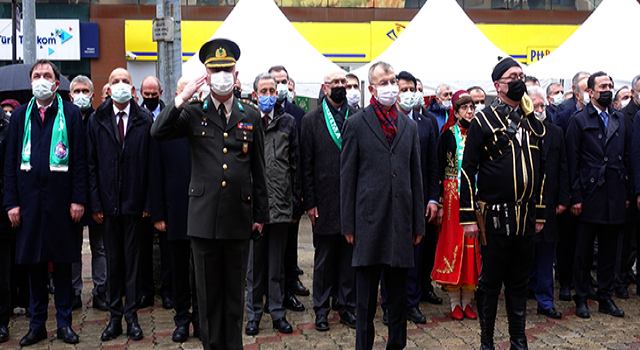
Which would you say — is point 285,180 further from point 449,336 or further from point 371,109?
point 449,336

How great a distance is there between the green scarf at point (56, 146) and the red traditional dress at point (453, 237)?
12.2 ft

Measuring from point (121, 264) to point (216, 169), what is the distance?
6.58ft

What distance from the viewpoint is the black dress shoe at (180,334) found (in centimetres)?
575

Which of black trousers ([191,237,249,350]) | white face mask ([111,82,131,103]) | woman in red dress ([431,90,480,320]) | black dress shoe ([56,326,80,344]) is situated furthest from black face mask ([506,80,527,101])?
black dress shoe ([56,326,80,344])

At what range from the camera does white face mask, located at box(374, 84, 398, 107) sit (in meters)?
4.98

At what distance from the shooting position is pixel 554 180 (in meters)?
6.85

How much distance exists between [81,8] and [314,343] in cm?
1642

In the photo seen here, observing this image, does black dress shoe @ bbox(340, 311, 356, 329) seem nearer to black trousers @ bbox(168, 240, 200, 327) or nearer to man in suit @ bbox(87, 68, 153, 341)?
black trousers @ bbox(168, 240, 200, 327)

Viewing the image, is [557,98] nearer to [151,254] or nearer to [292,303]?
[292,303]

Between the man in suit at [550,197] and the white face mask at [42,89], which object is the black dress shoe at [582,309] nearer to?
the man in suit at [550,197]

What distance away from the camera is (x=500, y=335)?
5.89m

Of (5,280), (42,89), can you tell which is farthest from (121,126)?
(5,280)

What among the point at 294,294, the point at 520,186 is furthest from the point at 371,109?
the point at 294,294

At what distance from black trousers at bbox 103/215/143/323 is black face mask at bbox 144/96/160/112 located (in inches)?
51.7
